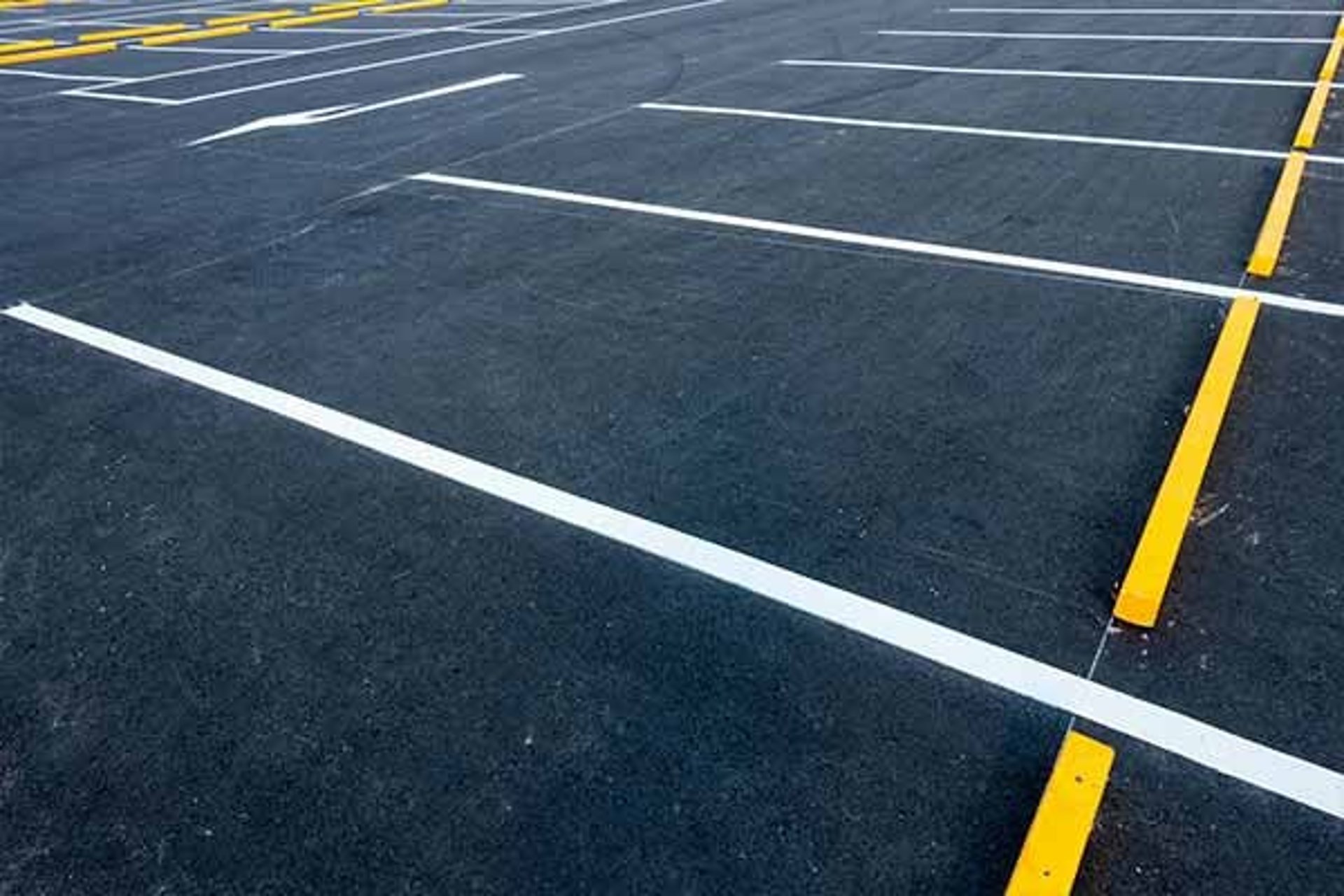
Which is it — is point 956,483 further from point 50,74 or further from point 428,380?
point 50,74

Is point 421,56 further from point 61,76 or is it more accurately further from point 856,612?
point 856,612

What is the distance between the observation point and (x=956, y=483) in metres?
3.77

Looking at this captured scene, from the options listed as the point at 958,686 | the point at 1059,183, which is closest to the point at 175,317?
the point at 958,686

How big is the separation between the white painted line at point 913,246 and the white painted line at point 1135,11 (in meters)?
10.3

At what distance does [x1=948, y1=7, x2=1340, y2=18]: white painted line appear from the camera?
1328cm

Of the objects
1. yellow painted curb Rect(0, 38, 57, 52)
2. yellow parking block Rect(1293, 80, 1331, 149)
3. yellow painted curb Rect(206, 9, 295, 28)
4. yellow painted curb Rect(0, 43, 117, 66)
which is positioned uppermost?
yellow painted curb Rect(0, 38, 57, 52)

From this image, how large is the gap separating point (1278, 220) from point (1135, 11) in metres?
10.0

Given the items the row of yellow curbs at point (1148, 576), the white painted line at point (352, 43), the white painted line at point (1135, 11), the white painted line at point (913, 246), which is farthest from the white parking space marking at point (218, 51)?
the row of yellow curbs at point (1148, 576)

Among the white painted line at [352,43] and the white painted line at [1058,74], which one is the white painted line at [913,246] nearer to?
the white painted line at [1058,74]

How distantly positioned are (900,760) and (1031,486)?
1507 mm

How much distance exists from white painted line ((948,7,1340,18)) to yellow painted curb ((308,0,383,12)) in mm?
12546

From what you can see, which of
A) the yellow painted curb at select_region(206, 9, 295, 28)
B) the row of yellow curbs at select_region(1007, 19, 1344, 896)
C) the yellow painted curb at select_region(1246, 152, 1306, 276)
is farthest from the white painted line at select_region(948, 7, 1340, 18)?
the yellow painted curb at select_region(206, 9, 295, 28)

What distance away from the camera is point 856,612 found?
316 cm

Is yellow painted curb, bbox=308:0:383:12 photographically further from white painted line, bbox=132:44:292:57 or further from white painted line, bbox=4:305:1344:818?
white painted line, bbox=4:305:1344:818
